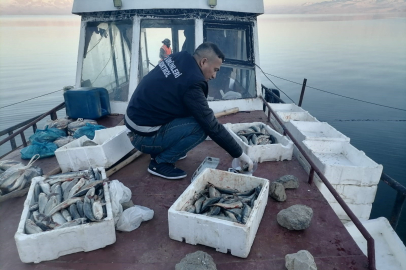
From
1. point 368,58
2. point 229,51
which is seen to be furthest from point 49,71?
point 368,58

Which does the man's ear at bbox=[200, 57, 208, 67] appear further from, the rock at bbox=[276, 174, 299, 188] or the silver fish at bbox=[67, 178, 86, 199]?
the silver fish at bbox=[67, 178, 86, 199]

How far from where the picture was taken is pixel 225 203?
2666 mm

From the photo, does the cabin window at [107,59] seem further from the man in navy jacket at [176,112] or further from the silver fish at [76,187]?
the silver fish at [76,187]

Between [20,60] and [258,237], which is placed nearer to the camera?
[258,237]

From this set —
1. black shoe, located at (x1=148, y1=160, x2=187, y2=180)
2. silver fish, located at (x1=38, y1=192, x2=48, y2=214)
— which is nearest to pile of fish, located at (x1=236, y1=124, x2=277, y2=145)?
black shoe, located at (x1=148, y1=160, x2=187, y2=180)

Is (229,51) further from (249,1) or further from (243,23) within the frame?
(249,1)

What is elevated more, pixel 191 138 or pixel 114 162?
pixel 191 138

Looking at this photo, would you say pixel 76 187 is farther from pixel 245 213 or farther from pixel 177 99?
pixel 245 213

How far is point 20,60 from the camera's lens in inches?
1390

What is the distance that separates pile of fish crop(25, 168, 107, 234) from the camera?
2350 millimetres

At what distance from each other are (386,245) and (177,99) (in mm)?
3467

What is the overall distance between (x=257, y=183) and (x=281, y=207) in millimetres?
387

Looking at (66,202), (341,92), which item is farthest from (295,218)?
(341,92)

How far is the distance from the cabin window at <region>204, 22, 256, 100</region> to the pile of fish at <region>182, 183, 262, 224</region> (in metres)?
3.11
